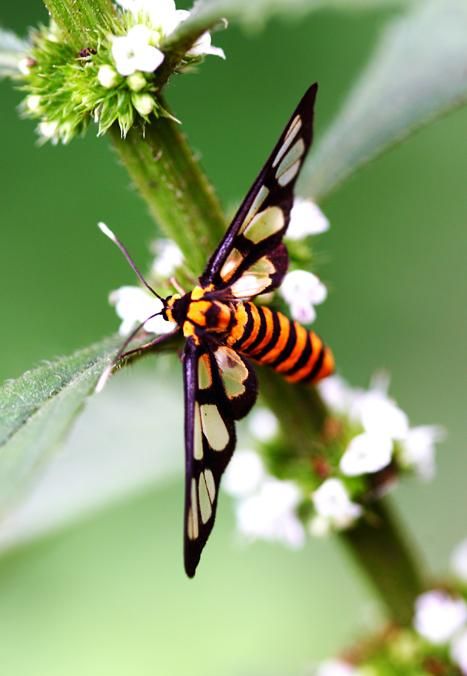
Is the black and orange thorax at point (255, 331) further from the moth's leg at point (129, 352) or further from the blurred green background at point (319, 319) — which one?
the blurred green background at point (319, 319)

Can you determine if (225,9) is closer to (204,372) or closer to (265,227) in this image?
(265,227)

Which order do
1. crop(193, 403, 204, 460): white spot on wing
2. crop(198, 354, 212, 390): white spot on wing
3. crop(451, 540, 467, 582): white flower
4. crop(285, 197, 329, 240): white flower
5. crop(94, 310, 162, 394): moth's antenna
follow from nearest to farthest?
crop(94, 310, 162, 394): moth's antenna → crop(193, 403, 204, 460): white spot on wing → crop(198, 354, 212, 390): white spot on wing → crop(285, 197, 329, 240): white flower → crop(451, 540, 467, 582): white flower

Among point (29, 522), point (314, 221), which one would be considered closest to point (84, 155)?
point (29, 522)

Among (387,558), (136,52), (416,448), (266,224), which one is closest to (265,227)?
(266,224)

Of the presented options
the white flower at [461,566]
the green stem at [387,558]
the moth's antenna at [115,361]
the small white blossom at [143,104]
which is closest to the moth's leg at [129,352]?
the moth's antenna at [115,361]

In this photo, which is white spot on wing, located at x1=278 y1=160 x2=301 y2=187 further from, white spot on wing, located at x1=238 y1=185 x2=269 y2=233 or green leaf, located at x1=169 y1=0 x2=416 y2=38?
green leaf, located at x1=169 y1=0 x2=416 y2=38

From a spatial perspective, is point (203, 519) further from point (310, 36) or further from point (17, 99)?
point (310, 36)

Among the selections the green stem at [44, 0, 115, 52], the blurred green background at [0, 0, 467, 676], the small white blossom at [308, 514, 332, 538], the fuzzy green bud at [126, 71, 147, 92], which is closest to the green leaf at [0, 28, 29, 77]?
the green stem at [44, 0, 115, 52]
